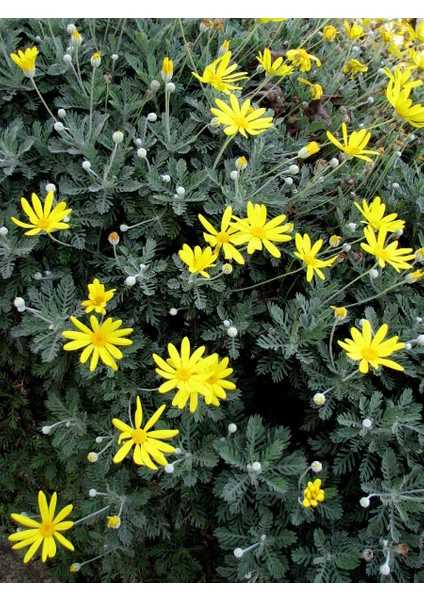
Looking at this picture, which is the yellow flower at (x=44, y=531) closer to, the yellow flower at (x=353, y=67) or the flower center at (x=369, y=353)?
the flower center at (x=369, y=353)

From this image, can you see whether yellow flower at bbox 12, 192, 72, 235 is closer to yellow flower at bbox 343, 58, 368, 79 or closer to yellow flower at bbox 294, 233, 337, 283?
yellow flower at bbox 294, 233, 337, 283

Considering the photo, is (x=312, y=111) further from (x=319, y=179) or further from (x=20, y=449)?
(x=20, y=449)

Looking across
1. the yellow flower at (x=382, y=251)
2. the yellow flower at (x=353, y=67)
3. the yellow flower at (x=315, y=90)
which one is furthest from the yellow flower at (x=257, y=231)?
the yellow flower at (x=353, y=67)

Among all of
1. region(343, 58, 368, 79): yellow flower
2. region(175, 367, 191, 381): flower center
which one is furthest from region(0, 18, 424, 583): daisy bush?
region(343, 58, 368, 79): yellow flower

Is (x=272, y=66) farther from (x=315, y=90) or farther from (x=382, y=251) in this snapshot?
(x=382, y=251)

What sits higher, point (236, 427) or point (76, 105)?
point (76, 105)

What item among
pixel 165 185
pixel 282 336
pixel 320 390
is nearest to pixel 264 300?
pixel 282 336

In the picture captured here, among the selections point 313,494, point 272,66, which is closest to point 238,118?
A: point 272,66
